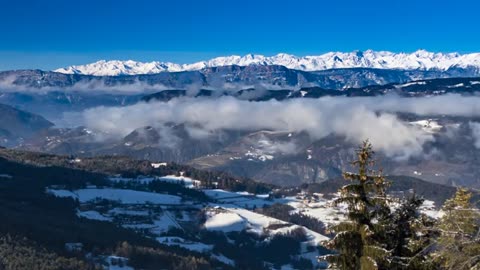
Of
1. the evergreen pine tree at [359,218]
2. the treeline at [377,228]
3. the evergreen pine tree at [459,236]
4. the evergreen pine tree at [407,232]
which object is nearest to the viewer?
the evergreen pine tree at [459,236]

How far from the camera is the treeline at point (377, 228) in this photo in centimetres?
3594

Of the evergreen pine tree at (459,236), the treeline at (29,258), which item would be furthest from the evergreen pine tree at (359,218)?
the treeline at (29,258)

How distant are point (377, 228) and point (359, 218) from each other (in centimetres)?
120

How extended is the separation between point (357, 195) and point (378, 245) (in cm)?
293

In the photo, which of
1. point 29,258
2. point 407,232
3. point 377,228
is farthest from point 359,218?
point 29,258

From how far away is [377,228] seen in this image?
37.7 metres

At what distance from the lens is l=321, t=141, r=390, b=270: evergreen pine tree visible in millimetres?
37406

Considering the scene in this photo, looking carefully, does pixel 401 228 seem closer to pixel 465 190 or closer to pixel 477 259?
pixel 465 190

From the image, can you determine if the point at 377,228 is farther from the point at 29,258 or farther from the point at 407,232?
the point at 29,258

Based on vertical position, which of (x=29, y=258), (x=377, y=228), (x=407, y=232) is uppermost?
(x=377, y=228)

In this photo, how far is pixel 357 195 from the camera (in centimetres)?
3762

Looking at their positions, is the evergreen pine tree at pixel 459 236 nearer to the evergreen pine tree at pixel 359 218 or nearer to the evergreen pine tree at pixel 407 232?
the evergreen pine tree at pixel 407 232

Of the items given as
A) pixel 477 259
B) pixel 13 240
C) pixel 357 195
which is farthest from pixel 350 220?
pixel 13 240

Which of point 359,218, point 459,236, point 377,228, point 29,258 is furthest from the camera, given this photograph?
point 29,258
